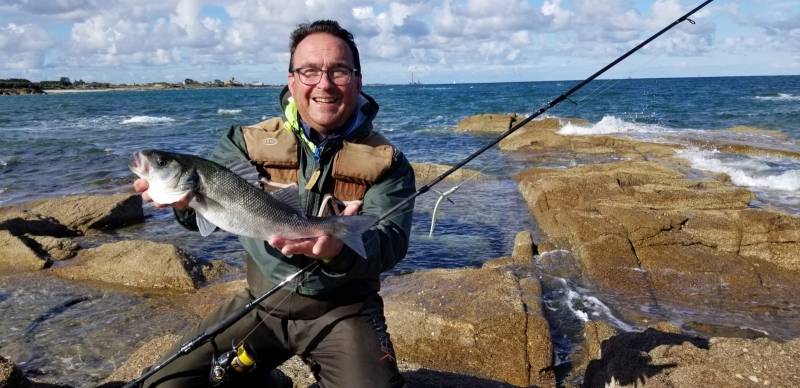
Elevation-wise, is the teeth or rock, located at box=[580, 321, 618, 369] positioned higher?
the teeth

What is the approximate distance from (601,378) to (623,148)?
20011mm

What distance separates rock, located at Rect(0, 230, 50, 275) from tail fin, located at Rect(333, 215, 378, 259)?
822 cm

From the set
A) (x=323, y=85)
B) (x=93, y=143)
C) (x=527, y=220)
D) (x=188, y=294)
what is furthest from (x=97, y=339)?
(x=93, y=143)

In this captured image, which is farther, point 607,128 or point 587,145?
point 607,128

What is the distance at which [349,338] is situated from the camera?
387 centimetres

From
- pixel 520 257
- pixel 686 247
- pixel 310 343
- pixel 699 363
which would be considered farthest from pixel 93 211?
pixel 699 363

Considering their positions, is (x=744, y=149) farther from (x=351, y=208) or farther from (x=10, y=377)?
(x=10, y=377)

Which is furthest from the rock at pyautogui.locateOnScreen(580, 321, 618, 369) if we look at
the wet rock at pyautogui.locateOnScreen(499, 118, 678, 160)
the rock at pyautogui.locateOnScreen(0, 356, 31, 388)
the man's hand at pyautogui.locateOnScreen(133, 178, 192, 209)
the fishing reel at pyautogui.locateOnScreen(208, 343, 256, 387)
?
the wet rock at pyautogui.locateOnScreen(499, 118, 678, 160)

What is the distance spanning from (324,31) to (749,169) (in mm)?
18816

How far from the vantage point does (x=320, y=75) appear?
3.88m

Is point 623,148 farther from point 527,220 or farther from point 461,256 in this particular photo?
point 461,256

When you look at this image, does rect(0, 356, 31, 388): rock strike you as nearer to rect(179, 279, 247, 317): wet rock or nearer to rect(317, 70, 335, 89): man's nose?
rect(317, 70, 335, 89): man's nose

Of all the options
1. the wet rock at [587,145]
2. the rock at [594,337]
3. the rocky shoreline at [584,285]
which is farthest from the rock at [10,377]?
the wet rock at [587,145]

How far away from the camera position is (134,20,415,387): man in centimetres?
385
